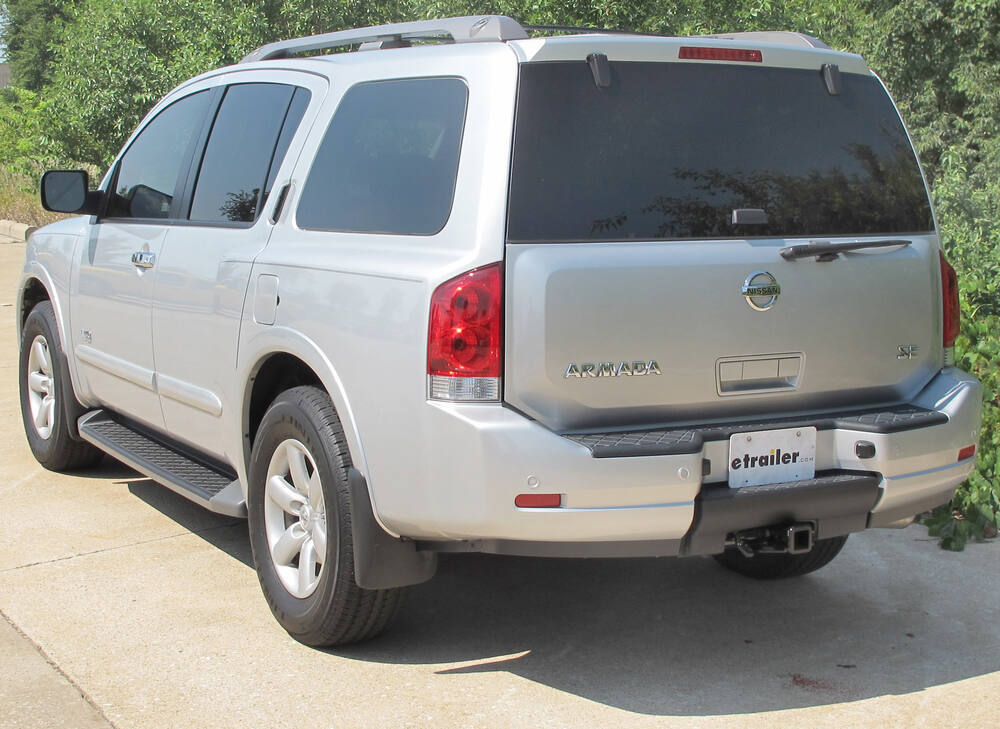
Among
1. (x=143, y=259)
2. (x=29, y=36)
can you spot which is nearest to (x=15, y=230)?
(x=143, y=259)

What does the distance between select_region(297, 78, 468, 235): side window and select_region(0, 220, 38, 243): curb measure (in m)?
15.4

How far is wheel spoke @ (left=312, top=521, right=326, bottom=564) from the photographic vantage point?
3895 mm

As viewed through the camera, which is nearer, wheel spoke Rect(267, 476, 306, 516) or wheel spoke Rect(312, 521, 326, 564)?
wheel spoke Rect(312, 521, 326, 564)

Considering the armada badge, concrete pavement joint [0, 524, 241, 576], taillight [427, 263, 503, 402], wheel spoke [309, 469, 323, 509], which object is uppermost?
taillight [427, 263, 503, 402]

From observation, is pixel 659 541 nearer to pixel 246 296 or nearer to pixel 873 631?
pixel 873 631

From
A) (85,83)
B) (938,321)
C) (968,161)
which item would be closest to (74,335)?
(938,321)

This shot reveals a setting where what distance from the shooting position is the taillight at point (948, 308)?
4004mm

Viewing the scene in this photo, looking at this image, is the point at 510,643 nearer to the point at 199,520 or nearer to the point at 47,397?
the point at 199,520

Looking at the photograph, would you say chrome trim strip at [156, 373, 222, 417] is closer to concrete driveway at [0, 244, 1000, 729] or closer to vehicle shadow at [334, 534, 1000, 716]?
concrete driveway at [0, 244, 1000, 729]

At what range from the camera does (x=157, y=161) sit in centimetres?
534

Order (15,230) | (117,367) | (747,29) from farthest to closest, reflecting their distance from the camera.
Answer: (15,230), (747,29), (117,367)

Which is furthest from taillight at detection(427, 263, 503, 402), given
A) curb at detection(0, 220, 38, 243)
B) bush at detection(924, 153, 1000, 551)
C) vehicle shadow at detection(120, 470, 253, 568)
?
curb at detection(0, 220, 38, 243)

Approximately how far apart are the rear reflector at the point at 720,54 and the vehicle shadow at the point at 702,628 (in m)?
1.91

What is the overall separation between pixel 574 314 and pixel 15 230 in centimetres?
1758
